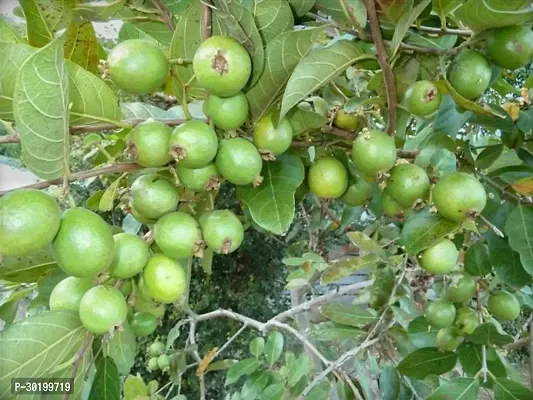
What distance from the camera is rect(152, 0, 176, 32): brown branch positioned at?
34.1 inches

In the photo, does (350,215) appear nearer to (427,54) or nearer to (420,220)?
(420,220)

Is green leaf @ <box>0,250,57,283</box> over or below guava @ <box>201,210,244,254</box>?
below

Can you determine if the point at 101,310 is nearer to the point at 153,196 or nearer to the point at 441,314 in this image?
the point at 153,196

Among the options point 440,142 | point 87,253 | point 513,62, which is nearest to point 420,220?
point 440,142

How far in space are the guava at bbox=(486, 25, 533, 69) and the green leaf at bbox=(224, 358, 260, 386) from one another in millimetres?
1446

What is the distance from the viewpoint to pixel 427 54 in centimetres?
89

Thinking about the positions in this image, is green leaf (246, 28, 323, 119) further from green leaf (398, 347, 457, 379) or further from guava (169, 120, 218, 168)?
green leaf (398, 347, 457, 379)

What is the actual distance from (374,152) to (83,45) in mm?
560

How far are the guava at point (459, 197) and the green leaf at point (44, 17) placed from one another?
2.27 ft

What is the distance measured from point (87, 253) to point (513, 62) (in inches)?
28.2

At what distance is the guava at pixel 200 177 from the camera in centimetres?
81

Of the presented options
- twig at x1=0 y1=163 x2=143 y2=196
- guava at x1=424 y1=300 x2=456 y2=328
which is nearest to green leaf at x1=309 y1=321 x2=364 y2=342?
guava at x1=424 y1=300 x2=456 y2=328

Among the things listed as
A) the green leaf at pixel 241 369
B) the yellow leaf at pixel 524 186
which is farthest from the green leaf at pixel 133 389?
the yellow leaf at pixel 524 186

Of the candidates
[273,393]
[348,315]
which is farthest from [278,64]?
[273,393]
